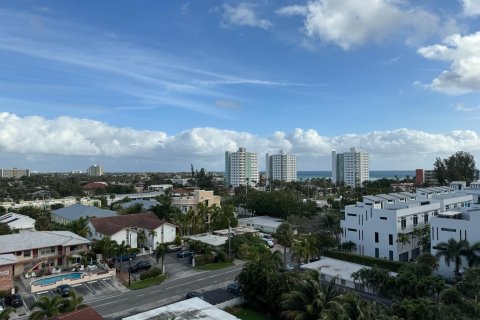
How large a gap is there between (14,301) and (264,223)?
40.3 metres

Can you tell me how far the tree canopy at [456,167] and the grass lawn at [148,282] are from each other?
84.9 m

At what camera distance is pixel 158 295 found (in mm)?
31234

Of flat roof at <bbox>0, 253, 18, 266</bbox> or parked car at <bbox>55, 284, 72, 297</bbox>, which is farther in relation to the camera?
flat roof at <bbox>0, 253, 18, 266</bbox>

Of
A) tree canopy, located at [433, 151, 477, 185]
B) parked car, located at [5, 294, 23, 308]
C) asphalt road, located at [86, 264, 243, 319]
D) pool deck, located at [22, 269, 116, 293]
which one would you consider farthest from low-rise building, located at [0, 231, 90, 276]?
tree canopy, located at [433, 151, 477, 185]

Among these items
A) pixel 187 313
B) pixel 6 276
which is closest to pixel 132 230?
pixel 6 276

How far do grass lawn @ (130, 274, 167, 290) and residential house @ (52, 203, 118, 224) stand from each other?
28144mm

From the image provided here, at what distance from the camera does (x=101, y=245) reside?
136 feet

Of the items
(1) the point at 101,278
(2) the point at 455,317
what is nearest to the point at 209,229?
(1) the point at 101,278

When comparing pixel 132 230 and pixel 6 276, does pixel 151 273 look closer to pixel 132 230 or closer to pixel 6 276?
pixel 6 276

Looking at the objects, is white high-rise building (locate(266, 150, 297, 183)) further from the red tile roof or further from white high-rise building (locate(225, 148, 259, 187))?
the red tile roof

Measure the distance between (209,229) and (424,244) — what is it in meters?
30.1

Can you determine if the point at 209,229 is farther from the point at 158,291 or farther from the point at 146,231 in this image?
the point at 158,291

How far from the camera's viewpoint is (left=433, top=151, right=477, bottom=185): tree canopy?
3738 inches

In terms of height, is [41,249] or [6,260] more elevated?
[6,260]
